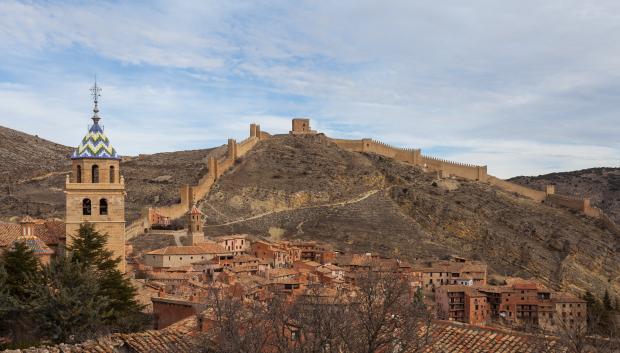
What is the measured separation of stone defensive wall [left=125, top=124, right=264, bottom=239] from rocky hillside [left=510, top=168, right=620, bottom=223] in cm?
4312

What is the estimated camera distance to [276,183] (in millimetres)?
65438

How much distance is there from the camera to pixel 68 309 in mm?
12734

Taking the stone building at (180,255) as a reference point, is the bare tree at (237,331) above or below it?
above

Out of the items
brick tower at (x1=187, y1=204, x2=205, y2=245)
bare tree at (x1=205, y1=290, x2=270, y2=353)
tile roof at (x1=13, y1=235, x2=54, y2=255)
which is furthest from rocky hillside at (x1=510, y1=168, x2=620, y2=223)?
bare tree at (x1=205, y1=290, x2=270, y2=353)

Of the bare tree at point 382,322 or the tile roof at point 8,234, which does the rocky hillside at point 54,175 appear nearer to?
the tile roof at point 8,234

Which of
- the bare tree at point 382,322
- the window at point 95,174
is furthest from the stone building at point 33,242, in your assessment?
the bare tree at point 382,322

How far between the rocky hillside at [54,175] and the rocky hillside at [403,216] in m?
9.31

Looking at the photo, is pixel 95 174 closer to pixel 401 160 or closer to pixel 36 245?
pixel 36 245

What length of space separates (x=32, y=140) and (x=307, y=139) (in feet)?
139

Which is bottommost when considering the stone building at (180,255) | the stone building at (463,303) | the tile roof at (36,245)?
the stone building at (463,303)

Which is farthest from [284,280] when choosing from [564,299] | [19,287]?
[19,287]

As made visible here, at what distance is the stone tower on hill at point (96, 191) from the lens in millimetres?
20703

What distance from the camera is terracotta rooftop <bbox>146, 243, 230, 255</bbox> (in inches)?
1555

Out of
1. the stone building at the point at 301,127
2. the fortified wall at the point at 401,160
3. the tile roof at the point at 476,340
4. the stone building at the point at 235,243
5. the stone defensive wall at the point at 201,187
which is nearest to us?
the tile roof at the point at 476,340
